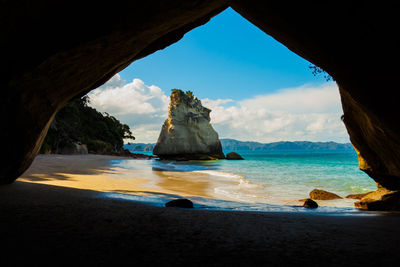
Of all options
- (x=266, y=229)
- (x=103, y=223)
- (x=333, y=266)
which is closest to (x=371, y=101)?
(x=266, y=229)

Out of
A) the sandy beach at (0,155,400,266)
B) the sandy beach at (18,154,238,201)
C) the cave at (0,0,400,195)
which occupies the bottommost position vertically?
the sandy beach at (18,154,238,201)

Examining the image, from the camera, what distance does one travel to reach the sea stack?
46.0 meters

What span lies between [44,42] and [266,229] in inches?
198

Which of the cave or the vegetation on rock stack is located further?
the vegetation on rock stack

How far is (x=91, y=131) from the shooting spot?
45.6 meters

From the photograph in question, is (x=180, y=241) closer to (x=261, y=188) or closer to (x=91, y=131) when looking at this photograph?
(x=261, y=188)

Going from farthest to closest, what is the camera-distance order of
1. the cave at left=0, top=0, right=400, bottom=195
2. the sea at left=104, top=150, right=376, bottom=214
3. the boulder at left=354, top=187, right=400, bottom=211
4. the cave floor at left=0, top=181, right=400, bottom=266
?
1. the sea at left=104, top=150, right=376, bottom=214
2. the boulder at left=354, top=187, right=400, bottom=211
3. the cave at left=0, top=0, right=400, bottom=195
4. the cave floor at left=0, top=181, right=400, bottom=266

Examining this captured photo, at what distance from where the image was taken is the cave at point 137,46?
2920mm

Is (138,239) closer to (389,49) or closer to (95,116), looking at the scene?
(389,49)

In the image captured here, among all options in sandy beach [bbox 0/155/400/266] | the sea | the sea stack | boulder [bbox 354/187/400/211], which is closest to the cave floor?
sandy beach [bbox 0/155/400/266]

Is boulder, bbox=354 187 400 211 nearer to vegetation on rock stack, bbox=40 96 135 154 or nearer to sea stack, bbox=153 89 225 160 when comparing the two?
vegetation on rock stack, bbox=40 96 135 154

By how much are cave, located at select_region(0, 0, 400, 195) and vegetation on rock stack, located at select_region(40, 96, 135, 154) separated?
75.8 ft

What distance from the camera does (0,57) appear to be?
3.84 meters

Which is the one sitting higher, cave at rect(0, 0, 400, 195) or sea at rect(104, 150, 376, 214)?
cave at rect(0, 0, 400, 195)
